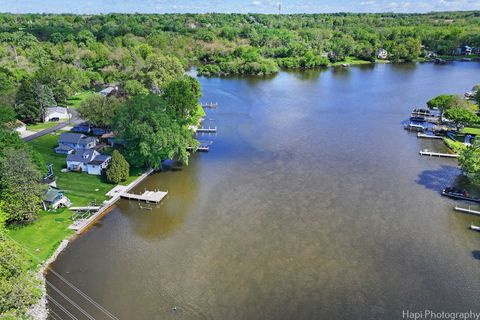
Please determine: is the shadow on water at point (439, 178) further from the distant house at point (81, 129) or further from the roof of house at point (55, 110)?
the roof of house at point (55, 110)

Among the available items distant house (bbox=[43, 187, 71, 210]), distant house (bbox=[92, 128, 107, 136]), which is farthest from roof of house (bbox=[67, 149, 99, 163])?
distant house (bbox=[92, 128, 107, 136])

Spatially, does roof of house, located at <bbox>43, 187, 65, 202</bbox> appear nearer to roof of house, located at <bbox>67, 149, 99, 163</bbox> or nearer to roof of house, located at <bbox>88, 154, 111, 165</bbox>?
roof of house, located at <bbox>88, 154, 111, 165</bbox>

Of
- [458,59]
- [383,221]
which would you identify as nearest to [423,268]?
[383,221]

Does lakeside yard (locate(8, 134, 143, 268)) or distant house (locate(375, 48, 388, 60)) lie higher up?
distant house (locate(375, 48, 388, 60))

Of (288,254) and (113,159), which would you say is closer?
(288,254)

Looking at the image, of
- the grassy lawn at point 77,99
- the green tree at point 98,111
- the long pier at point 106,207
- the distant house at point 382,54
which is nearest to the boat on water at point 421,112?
the long pier at point 106,207

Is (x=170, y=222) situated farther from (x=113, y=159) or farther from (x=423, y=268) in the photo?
(x=423, y=268)
